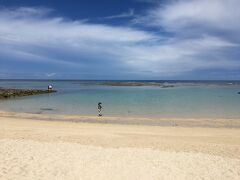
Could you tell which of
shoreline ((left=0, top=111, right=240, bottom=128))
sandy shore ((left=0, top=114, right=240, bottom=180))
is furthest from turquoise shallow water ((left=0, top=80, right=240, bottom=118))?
sandy shore ((left=0, top=114, right=240, bottom=180))

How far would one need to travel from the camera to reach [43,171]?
9.05 m

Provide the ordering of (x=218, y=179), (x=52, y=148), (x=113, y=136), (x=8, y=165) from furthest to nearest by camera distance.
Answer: (x=113, y=136)
(x=52, y=148)
(x=8, y=165)
(x=218, y=179)

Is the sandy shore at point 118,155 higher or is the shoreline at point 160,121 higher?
the sandy shore at point 118,155

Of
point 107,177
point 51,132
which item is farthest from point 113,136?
point 107,177

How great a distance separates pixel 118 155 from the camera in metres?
10.9

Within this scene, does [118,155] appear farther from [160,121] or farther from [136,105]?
[136,105]

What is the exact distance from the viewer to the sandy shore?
9039mm

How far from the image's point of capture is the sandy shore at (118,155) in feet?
29.7

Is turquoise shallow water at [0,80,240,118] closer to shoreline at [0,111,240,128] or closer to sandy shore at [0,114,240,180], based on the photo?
shoreline at [0,111,240,128]

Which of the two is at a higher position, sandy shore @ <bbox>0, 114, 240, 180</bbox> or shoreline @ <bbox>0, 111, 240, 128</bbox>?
sandy shore @ <bbox>0, 114, 240, 180</bbox>

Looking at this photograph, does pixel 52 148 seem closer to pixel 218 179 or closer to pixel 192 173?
pixel 192 173

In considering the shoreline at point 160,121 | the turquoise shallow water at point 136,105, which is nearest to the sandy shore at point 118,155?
the shoreline at point 160,121

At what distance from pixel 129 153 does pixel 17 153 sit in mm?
3868

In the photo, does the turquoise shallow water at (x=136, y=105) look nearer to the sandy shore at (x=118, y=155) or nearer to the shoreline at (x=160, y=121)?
the shoreline at (x=160, y=121)
